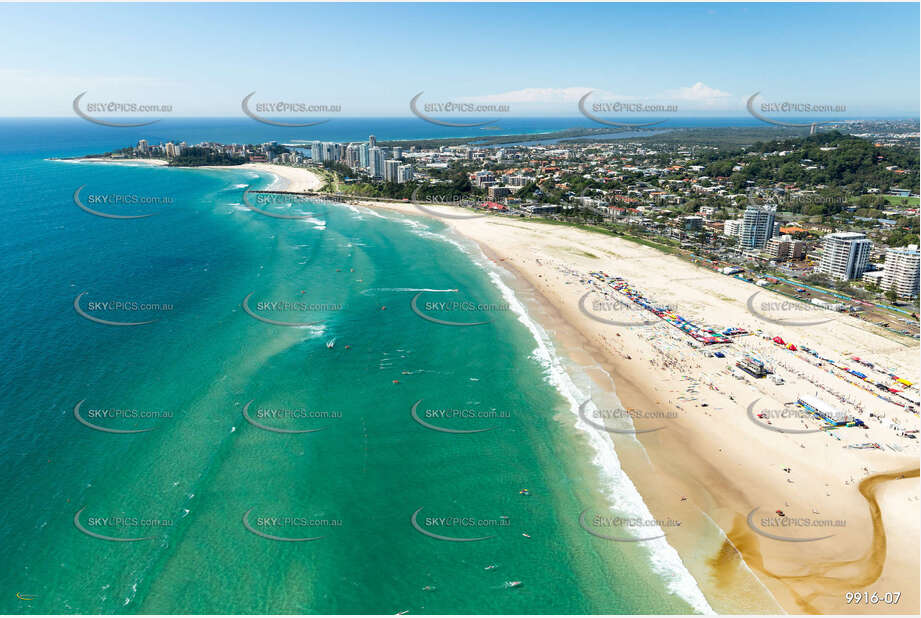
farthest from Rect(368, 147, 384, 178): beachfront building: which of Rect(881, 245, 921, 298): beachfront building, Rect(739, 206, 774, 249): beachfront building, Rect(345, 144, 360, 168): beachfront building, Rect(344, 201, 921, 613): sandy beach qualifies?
Rect(881, 245, 921, 298): beachfront building

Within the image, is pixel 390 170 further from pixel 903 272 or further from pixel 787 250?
pixel 903 272

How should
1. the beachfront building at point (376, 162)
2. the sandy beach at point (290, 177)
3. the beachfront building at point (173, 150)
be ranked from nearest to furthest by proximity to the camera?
1. the sandy beach at point (290, 177)
2. the beachfront building at point (376, 162)
3. the beachfront building at point (173, 150)

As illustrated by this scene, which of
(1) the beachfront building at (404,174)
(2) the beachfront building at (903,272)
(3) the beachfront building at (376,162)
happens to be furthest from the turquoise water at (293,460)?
(3) the beachfront building at (376,162)

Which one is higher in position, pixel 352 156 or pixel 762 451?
pixel 352 156

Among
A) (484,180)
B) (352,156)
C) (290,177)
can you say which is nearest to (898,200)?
(484,180)

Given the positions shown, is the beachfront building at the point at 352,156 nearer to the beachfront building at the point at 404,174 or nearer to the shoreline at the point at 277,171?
the shoreline at the point at 277,171

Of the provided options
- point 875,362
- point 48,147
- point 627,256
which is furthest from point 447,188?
point 48,147
